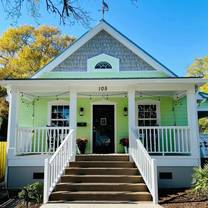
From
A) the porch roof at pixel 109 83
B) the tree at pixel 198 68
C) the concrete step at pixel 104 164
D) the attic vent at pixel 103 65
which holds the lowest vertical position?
→ the concrete step at pixel 104 164

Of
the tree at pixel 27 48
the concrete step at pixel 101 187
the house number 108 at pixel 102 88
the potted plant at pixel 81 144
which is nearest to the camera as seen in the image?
the concrete step at pixel 101 187

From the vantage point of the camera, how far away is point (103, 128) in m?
11.4

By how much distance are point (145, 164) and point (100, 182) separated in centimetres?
141

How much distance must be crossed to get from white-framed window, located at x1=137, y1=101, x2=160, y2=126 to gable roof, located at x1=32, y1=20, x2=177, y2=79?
155cm

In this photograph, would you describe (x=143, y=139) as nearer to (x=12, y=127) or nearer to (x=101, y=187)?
(x=101, y=187)

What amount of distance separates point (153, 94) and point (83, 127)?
10.6ft

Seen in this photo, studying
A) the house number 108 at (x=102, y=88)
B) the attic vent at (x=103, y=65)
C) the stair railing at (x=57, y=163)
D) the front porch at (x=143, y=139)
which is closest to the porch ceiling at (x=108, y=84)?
the house number 108 at (x=102, y=88)

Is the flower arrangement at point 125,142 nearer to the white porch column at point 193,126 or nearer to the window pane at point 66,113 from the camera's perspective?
the white porch column at point 193,126

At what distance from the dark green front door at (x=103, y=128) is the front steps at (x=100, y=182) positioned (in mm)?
2376

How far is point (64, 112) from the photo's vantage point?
1163cm

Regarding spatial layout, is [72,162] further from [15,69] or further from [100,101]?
[15,69]

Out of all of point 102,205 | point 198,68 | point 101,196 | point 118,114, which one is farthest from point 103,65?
point 198,68

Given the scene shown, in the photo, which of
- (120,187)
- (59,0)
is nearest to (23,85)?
(59,0)

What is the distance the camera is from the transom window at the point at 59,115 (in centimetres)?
1149
